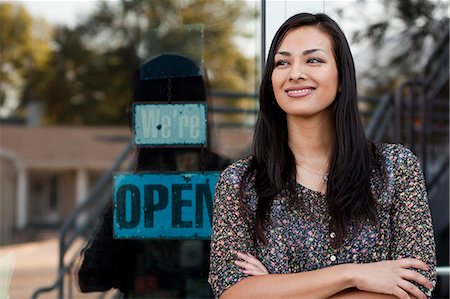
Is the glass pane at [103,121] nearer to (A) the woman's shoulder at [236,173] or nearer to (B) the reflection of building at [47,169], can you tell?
(B) the reflection of building at [47,169]

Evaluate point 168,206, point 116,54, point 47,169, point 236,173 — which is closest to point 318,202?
point 236,173

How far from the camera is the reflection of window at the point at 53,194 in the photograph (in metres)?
7.35

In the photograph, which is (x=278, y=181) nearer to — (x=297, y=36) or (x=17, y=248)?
(x=297, y=36)

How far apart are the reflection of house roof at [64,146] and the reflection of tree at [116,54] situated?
32 cm

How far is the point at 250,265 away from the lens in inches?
75.1

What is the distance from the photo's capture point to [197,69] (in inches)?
121

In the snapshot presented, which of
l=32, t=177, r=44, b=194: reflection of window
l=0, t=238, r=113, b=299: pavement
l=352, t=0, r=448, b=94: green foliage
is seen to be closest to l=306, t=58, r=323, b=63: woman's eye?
l=0, t=238, r=113, b=299: pavement

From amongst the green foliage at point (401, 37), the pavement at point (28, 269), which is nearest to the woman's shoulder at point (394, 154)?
the pavement at point (28, 269)

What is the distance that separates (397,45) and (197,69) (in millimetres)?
4040

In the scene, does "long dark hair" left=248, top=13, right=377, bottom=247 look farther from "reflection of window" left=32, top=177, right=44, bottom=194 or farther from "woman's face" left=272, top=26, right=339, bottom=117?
"reflection of window" left=32, top=177, right=44, bottom=194

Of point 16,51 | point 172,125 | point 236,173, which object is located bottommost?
point 236,173

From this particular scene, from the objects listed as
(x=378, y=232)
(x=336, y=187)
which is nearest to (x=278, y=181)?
(x=336, y=187)

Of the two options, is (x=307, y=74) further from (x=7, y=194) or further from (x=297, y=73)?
(x=7, y=194)

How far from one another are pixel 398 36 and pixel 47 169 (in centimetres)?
394
